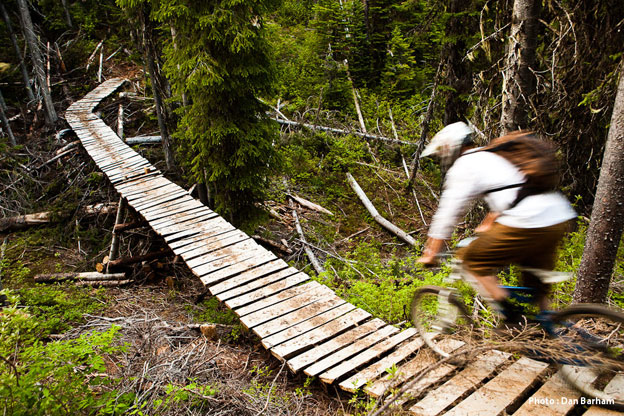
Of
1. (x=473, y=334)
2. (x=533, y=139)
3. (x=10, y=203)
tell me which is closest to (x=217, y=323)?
(x=473, y=334)

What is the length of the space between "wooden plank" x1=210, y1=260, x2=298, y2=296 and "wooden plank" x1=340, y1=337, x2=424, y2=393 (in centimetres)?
212

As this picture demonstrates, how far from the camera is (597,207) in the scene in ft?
14.1

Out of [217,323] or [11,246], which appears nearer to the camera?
[217,323]

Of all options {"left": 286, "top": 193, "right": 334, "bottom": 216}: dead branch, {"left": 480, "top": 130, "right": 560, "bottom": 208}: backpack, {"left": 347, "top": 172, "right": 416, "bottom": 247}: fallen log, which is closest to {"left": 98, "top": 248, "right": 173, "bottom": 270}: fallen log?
{"left": 286, "top": 193, "right": 334, "bottom": 216}: dead branch

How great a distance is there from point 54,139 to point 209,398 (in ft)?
44.7

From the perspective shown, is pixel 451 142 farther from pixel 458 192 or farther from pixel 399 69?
pixel 399 69

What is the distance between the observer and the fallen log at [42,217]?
10.0 m

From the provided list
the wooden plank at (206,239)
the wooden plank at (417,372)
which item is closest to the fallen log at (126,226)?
the wooden plank at (206,239)

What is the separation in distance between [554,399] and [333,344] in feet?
7.09

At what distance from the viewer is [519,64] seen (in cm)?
528

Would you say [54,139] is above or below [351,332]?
above

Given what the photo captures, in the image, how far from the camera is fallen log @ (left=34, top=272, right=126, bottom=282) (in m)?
7.80

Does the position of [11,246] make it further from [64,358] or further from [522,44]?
[522,44]

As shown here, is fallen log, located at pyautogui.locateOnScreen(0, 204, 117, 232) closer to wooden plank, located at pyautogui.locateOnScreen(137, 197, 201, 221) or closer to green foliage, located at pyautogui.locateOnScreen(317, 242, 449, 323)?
wooden plank, located at pyautogui.locateOnScreen(137, 197, 201, 221)
